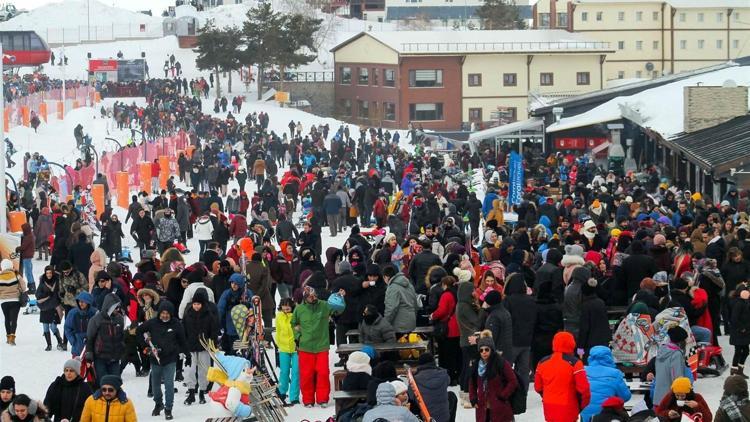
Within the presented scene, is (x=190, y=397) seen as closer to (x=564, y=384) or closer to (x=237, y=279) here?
(x=237, y=279)

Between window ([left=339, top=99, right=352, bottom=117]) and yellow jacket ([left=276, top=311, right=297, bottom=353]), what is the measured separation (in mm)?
66168

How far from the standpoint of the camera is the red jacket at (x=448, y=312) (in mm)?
15352

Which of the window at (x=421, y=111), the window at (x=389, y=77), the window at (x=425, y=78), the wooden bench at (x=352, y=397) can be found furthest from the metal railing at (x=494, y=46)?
the wooden bench at (x=352, y=397)

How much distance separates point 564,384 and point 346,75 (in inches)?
2769

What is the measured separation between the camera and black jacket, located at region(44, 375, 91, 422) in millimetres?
12406

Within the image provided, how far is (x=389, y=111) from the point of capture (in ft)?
251

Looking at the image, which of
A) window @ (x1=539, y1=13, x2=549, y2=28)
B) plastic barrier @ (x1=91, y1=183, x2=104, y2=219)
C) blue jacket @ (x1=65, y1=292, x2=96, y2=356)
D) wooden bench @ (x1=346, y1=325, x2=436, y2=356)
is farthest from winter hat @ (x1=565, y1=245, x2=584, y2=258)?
window @ (x1=539, y1=13, x2=549, y2=28)

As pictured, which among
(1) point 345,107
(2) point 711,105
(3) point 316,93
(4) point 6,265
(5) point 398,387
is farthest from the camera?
(3) point 316,93

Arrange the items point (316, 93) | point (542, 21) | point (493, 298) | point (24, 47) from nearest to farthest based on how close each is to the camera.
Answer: point (493, 298) → point (316, 93) → point (24, 47) → point (542, 21)

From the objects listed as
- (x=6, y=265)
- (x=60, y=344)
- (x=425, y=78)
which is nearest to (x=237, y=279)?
(x=60, y=344)

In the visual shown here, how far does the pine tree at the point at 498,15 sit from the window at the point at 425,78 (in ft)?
99.7

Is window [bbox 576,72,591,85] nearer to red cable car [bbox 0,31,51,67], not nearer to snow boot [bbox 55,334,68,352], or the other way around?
red cable car [bbox 0,31,51,67]

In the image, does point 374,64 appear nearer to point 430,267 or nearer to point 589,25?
point 589,25

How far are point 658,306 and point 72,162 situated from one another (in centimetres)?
3550
